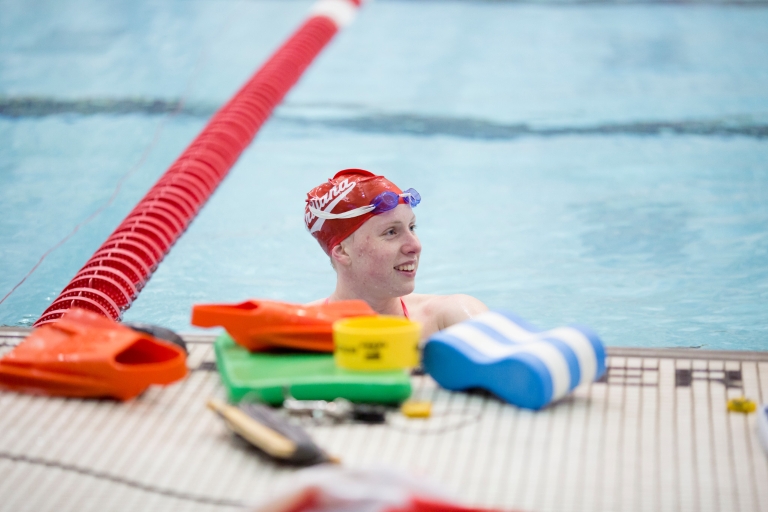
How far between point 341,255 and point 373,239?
Answer: 0.16m

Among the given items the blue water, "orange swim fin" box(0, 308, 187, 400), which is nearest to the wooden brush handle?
"orange swim fin" box(0, 308, 187, 400)

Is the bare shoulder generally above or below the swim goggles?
below

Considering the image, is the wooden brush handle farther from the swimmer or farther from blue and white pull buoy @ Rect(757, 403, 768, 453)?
the swimmer

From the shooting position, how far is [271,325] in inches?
99.2

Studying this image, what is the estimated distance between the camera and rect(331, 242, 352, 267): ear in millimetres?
3686

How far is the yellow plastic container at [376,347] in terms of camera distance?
235 centimetres

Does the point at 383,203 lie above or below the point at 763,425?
above

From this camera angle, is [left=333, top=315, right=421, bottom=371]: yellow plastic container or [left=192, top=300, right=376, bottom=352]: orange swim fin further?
[left=192, top=300, right=376, bottom=352]: orange swim fin

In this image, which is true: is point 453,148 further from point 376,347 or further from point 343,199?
point 376,347

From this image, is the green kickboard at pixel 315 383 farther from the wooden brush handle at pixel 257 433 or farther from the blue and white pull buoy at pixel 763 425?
the blue and white pull buoy at pixel 763 425

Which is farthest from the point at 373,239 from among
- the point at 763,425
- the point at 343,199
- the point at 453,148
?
the point at 453,148

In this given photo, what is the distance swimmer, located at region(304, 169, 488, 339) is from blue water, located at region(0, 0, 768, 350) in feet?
4.53

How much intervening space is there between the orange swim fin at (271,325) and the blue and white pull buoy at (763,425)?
102 centimetres

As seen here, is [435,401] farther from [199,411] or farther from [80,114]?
[80,114]
